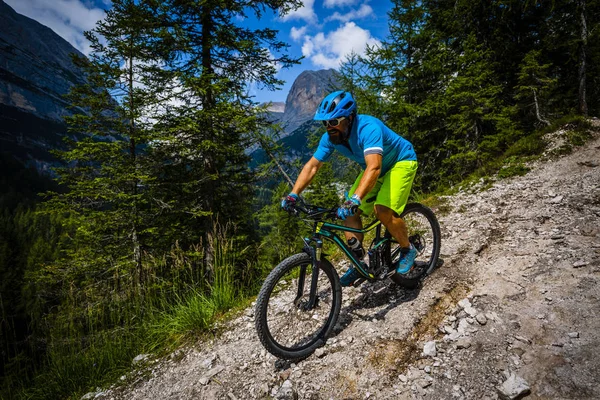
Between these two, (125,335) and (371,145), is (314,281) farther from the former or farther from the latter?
(125,335)

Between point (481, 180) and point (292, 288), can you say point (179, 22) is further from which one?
point (481, 180)

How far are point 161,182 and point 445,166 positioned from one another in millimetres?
12444

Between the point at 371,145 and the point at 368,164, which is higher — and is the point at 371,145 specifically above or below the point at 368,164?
above

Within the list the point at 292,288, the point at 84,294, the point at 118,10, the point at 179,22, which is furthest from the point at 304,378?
the point at 118,10

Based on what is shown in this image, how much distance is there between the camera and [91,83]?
38.0 feet

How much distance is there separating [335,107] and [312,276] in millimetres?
1874

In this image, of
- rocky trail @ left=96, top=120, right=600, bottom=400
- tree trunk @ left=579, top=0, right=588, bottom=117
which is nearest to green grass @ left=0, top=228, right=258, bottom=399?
rocky trail @ left=96, top=120, right=600, bottom=400

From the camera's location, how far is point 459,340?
261 cm

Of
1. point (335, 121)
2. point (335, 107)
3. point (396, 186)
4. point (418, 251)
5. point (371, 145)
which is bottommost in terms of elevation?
point (418, 251)

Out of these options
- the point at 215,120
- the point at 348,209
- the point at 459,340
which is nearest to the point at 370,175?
the point at 348,209

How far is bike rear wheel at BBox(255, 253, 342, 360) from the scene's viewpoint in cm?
279

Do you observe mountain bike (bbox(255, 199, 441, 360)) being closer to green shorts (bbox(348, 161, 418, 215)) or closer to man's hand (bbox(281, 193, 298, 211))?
man's hand (bbox(281, 193, 298, 211))

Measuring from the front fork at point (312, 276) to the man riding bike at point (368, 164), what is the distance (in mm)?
467

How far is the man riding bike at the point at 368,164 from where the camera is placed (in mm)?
2896
